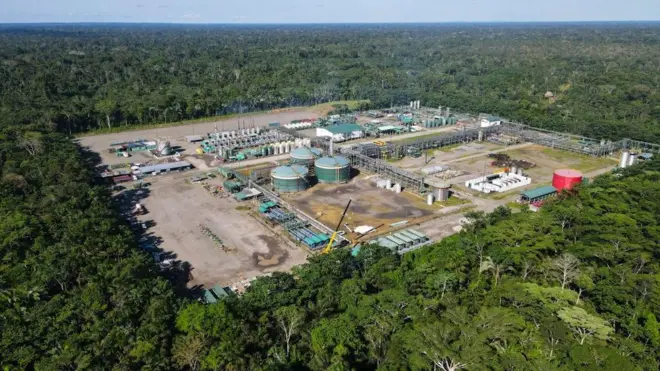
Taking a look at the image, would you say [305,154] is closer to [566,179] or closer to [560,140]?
[566,179]

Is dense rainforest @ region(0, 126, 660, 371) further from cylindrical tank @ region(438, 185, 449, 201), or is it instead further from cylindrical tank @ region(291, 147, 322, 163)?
cylindrical tank @ region(291, 147, 322, 163)

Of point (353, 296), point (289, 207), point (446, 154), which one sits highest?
point (353, 296)

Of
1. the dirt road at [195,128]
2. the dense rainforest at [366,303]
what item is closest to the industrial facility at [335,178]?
the dirt road at [195,128]

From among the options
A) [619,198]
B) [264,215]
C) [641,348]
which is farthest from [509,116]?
[641,348]

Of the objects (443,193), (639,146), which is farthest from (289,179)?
(639,146)

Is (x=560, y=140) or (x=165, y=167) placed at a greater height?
(x=560, y=140)

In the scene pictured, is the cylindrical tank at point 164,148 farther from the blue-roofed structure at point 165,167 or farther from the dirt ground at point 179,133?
the blue-roofed structure at point 165,167

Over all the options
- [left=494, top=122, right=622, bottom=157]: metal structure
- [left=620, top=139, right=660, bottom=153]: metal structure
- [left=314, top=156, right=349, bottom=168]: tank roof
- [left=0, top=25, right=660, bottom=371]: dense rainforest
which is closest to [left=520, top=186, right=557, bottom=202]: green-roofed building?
[left=0, top=25, right=660, bottom=371]: dense rainforest
